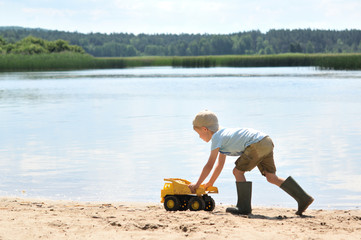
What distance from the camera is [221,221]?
446 cm

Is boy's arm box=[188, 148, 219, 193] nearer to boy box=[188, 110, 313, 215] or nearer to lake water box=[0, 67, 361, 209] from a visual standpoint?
boy box=[188, 110, 313, 215]

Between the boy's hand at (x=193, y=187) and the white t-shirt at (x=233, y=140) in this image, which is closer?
the white t-shirt at (x=233, y=140)

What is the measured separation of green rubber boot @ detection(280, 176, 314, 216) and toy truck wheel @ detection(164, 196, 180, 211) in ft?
3.19

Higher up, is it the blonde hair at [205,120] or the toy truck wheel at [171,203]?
the blonde hair at [205,120]

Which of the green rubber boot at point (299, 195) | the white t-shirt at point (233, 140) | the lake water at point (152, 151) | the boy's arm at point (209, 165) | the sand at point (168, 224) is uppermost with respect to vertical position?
the white t-shirt at point (233, 140)

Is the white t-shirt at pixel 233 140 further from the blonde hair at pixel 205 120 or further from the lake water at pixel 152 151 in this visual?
the lake water at pixel 152 151

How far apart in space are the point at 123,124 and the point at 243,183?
28.2 feet

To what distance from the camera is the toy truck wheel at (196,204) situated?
5.01m

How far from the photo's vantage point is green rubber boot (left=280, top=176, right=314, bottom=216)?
4.97 metres

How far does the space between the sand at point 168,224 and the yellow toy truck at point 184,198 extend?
0.34 feet

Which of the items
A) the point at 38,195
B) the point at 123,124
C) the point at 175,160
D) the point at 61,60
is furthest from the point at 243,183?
the point at 61,60

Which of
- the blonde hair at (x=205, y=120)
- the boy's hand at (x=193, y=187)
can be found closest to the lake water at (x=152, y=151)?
the boy's hand at (x=193, y=187)

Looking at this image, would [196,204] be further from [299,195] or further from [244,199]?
[299,195]

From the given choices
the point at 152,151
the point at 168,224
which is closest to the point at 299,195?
the point at 168,224
